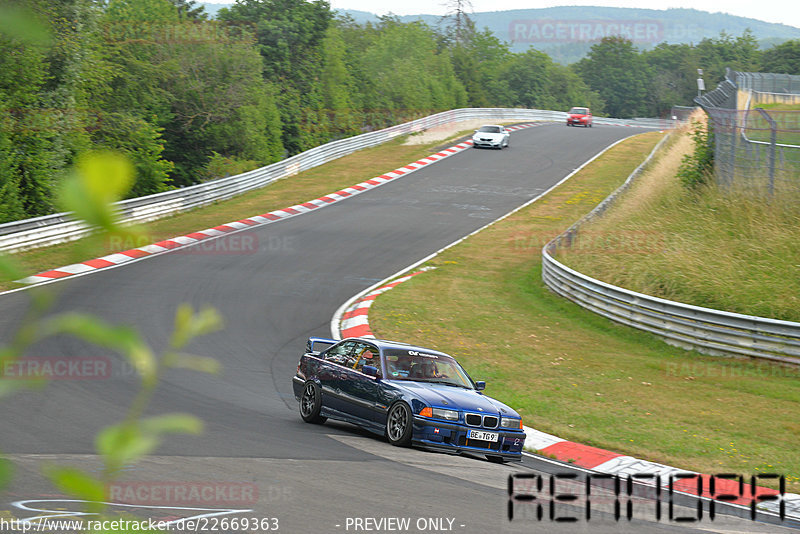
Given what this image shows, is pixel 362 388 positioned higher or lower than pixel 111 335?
lower

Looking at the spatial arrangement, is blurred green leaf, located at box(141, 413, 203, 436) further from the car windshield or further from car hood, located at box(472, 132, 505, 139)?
car hood, located at box(472, 132, 505, 139)

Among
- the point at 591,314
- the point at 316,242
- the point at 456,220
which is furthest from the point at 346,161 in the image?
the point at 591,314

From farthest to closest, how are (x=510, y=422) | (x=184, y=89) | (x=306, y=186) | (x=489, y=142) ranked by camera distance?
1. (x=489, y=142)
2. (x=184, y=89)
3. (x=306, y=186)
4. (x=510, y=422)

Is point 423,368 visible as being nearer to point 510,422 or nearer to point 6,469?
point 510,422

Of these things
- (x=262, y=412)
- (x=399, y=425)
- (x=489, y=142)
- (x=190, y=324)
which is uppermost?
(x=190, y=324)

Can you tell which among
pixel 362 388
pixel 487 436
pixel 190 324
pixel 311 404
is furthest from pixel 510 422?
pixel 190 324

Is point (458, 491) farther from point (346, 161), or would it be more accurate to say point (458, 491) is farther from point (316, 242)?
point (346, 161)

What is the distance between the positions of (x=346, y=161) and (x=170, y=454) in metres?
37.6

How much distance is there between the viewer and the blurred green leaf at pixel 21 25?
38.9 inches

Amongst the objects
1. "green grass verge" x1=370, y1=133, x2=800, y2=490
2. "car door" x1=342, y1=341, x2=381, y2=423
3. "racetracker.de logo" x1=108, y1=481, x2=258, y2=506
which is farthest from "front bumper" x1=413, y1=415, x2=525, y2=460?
"racetracker.de logo" x1=108, y1=481, x2=258, y2=506

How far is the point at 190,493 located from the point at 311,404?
4832mm

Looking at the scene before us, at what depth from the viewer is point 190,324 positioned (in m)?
1.05

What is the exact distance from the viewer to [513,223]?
32719 millimetres

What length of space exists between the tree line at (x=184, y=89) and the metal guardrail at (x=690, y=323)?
35.9ft
